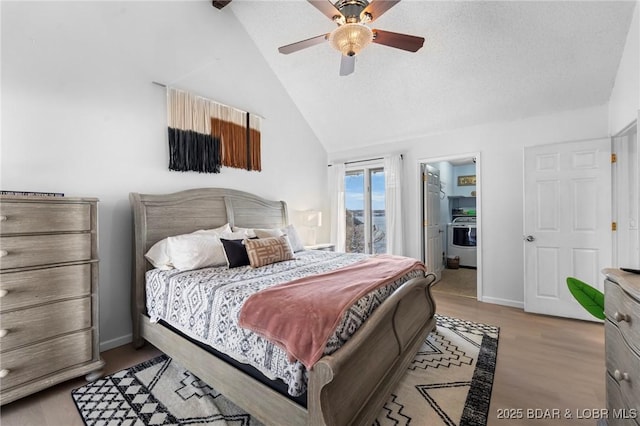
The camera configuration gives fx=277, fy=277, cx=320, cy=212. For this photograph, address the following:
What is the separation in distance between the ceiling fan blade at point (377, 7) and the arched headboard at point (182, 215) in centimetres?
241

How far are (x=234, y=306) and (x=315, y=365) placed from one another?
691 mm

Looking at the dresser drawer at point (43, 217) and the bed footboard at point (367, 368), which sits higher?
the dresser drawer at point (43, 217)

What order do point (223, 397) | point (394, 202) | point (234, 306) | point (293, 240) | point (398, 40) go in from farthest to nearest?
point (394, 202)
point (293, 240)
point (398, 40)
point (223, 397)
point (234, 306)

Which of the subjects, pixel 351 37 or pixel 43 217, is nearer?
pixel 43 217

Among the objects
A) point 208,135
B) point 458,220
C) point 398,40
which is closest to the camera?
point 398,40

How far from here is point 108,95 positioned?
8.57 feet

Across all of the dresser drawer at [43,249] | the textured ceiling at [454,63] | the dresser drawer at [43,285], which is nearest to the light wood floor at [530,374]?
the dresser drawer at [43,285]

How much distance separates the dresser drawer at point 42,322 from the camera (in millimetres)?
1733

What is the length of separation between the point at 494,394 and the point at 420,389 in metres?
0.49

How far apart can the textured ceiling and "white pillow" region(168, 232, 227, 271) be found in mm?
2782

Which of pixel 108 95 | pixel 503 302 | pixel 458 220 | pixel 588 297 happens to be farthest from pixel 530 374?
pixel 458 220

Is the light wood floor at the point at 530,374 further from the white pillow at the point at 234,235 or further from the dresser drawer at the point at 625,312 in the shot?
the white pillow at the point at 234,235

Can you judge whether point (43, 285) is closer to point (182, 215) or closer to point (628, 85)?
point (182, 215)

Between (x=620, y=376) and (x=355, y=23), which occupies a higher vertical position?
(x=355, y=23)
